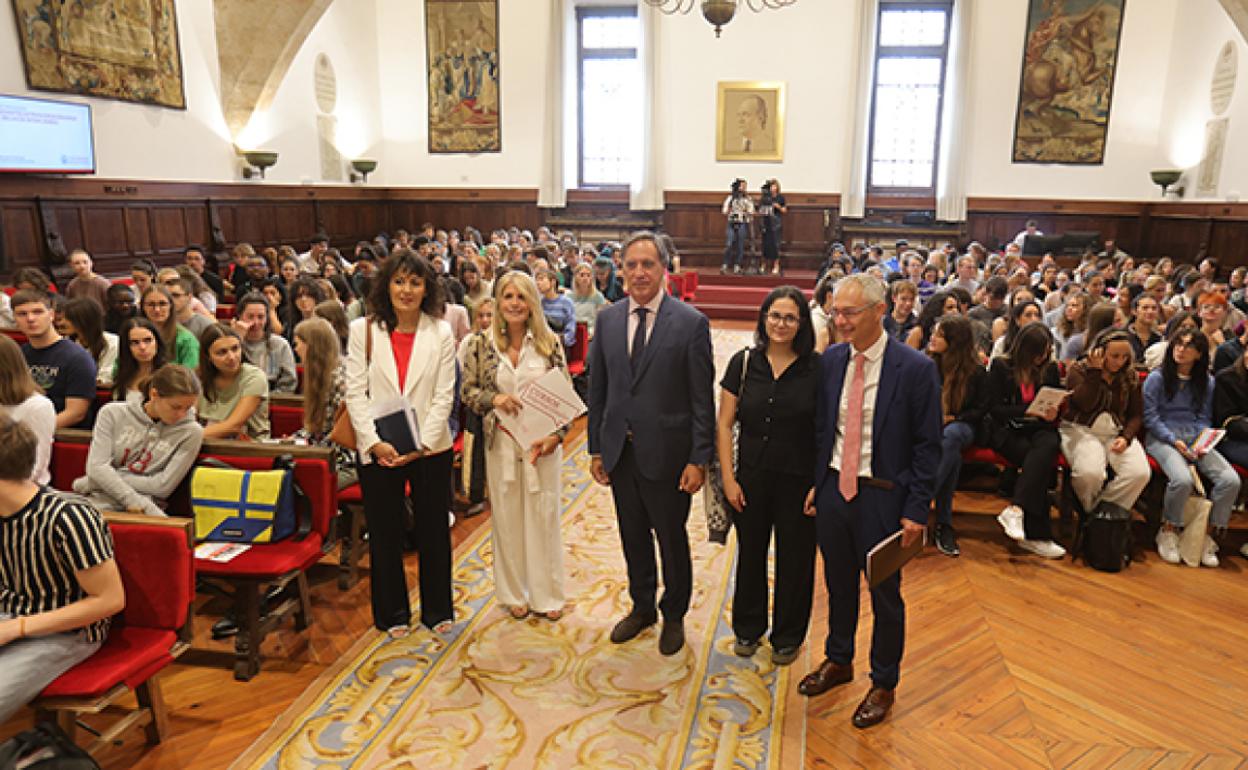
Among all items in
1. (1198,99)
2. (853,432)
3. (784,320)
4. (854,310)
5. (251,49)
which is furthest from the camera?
(1198,99)

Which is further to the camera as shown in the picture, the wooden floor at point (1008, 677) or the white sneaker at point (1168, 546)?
the white sneaker at point (1168, 546)

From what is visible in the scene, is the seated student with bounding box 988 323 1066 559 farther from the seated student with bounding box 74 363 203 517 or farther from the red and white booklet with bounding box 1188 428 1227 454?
the seated student with bounding box 74 363 203 517

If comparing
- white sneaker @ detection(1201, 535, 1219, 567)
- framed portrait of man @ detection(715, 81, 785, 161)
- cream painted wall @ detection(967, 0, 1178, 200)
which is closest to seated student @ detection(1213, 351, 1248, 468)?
white sneaker @ detection(1201, 535, 1219, 567)

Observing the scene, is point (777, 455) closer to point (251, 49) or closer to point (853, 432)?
point (853, 432)

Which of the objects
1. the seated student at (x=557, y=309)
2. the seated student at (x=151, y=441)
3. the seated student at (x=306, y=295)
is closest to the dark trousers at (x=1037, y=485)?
the seated student at (x=557, y=309)

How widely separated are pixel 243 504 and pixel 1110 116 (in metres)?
15.6

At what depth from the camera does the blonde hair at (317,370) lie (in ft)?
13.4

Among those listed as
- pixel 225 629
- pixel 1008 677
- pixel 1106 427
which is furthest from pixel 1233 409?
pixel 225 629

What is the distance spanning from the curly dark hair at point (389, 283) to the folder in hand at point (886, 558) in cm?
202

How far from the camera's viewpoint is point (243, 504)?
3445 millimetres

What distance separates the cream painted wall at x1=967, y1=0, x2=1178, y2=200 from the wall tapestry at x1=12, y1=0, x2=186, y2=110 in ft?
42.3

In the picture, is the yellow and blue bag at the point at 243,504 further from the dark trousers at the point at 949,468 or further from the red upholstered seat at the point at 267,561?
the dark trousers at the point at 949,468

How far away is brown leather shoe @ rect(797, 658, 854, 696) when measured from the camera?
318 cm

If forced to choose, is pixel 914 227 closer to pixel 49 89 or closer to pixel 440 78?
pixel 440 78
